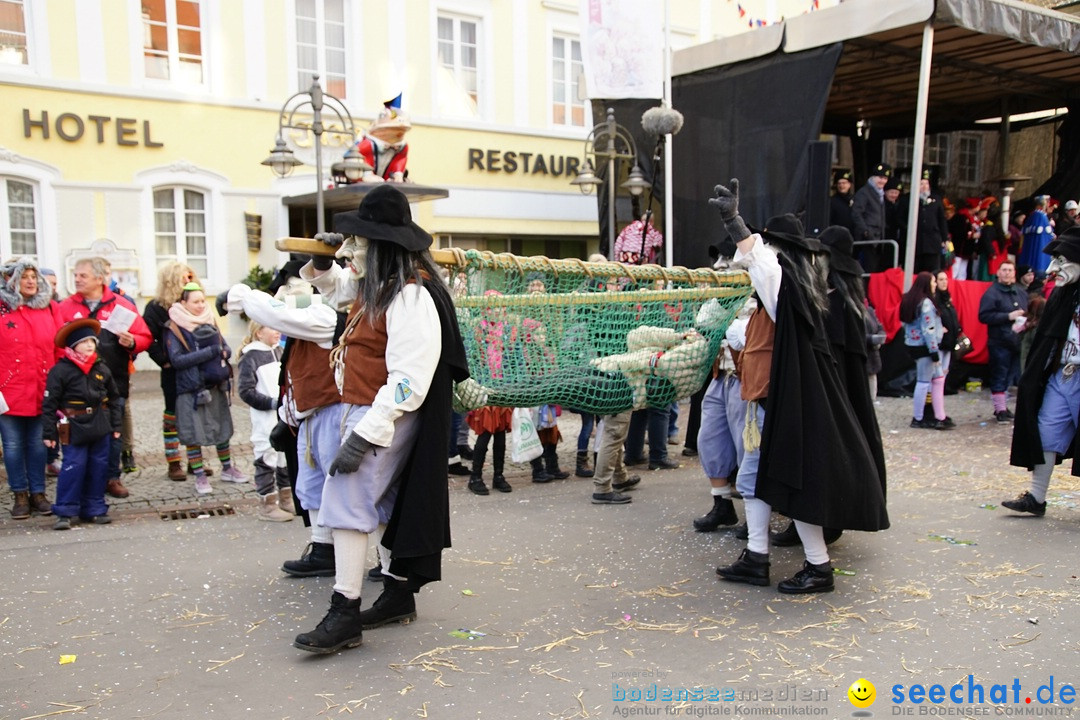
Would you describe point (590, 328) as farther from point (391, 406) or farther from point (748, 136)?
point (748, 136)

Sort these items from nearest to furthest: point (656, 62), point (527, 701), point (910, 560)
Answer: point (527, 701)
point (910, 560)
point (656, 62)

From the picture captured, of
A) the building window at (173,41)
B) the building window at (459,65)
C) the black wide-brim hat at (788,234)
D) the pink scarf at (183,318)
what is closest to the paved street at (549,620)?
the pink scarf at (183,318)

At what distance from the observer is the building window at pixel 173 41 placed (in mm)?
13672

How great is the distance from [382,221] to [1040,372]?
171 inches

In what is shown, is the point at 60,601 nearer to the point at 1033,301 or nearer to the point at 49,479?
the point at 49,479

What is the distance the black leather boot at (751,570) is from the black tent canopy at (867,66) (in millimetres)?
6925

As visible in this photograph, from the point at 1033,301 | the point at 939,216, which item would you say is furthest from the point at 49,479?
the point at 939,216

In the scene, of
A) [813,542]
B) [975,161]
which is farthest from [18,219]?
[975,161]

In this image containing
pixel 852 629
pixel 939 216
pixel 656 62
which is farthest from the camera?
pixel 939 216

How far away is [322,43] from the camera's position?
49.2ft

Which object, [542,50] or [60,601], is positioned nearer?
[60,601]

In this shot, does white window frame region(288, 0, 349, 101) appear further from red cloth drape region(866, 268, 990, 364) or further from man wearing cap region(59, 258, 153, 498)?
red cloth drape region(866, 268, 990, 364)

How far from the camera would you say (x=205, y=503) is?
6.55 metres

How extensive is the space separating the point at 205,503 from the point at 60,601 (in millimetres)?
2151
